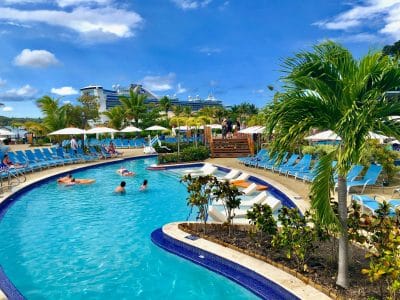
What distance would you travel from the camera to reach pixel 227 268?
5809 millimetres

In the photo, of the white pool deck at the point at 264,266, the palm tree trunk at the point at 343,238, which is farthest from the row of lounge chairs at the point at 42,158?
the palm tree trunk at the point at 343,238

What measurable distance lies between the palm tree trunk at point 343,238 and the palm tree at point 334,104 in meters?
0.01

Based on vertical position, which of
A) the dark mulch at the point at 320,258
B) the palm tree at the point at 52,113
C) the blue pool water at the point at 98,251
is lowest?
the blue pool water at the point at 98,251

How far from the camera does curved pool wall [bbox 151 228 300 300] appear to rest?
4.92m

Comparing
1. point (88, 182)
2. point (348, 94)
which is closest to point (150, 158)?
point (88, 182)

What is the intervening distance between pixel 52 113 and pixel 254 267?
24915 millimetres

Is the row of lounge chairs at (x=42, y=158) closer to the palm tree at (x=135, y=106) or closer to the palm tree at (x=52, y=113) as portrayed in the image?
the palm tree at (x=52, y=113)

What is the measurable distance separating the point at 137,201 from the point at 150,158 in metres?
12.8

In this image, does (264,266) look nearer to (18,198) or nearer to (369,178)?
(369,178)

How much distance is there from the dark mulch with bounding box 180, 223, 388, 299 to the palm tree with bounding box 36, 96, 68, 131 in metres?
22.3

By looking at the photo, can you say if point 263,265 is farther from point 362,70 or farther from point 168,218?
point 168,218

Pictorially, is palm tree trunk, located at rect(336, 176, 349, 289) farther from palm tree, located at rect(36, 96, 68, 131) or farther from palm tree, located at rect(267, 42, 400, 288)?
palm tree, located at rect(36, 96, 68, 131)

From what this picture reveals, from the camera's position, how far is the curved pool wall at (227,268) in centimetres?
492

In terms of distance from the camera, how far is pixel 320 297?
4.37 m
